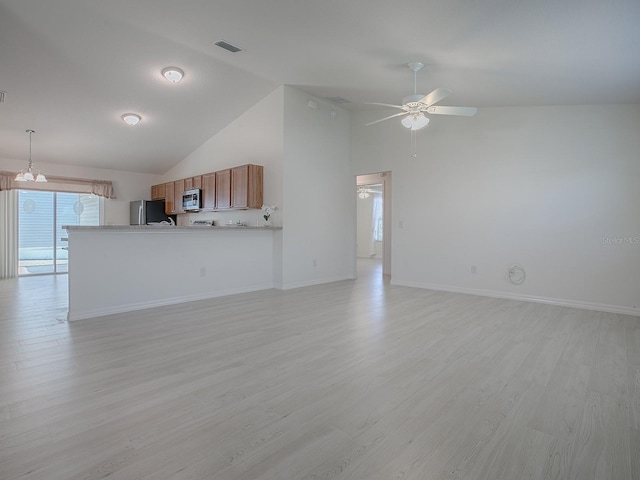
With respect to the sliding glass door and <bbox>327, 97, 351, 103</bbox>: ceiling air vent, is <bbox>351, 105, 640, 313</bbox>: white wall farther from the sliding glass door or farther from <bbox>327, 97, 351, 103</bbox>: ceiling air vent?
the sliding glass door

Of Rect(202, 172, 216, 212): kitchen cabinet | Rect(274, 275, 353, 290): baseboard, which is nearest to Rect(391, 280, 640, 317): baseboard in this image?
Rect(274, 275, 353, 290): baseboard

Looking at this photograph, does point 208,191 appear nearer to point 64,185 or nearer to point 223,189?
point 223,189

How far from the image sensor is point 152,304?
14.5ft

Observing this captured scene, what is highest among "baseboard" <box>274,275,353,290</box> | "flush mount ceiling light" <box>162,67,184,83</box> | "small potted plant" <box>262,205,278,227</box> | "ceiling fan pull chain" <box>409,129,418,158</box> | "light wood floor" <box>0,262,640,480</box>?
"flush mount ceiling light" <box>162,67,184,83</box>

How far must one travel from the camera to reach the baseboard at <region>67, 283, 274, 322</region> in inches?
151

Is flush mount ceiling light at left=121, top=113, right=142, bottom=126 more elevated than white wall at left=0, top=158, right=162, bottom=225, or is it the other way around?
flush mount ceiling light at left=121, top=113, right=142, bottom=126

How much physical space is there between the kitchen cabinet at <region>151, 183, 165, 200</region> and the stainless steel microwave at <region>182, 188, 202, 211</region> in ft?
4.03

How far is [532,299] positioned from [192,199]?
20.7 feet

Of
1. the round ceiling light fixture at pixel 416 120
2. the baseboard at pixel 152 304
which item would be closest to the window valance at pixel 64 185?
the baseboard at pixel 152 304

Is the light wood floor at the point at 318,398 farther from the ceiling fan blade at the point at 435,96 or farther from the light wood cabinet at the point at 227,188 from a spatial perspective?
the light wood cabinet at the point at 227,188

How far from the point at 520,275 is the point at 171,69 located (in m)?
5.71

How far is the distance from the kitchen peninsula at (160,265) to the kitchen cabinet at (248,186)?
579 millimetres

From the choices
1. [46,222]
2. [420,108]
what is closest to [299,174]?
[420,108]

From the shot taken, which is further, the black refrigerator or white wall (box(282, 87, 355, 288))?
the black refrigerator
